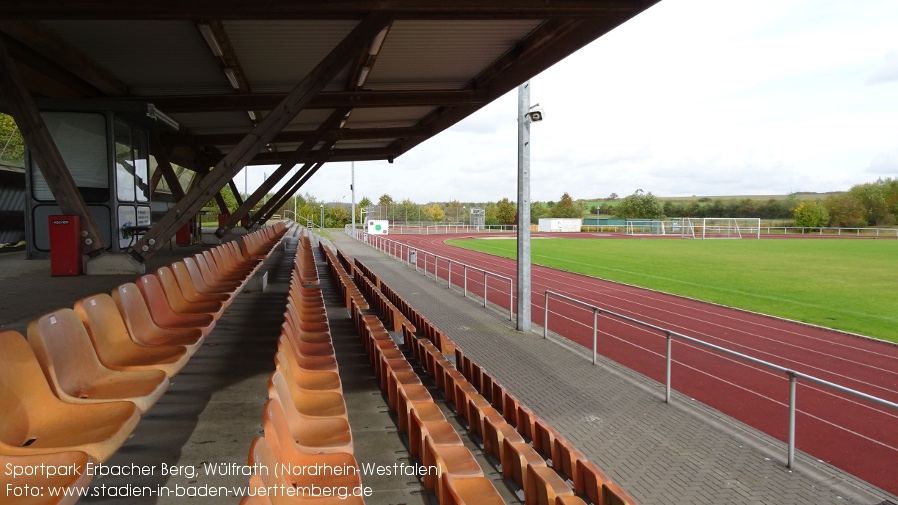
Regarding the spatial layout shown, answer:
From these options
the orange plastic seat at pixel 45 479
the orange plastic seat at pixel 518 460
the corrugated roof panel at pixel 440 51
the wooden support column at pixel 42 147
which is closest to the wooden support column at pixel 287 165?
the corrugated roof panel at pixel 440 51

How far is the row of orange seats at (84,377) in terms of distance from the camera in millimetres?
2014

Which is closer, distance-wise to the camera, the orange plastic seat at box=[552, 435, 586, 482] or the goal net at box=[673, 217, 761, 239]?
the orange plastic seat at box=[552, 435, 586, 482]

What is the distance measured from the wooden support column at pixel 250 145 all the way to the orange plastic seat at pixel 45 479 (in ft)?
16.3

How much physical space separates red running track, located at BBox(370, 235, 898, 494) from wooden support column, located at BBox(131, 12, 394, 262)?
18.8ft

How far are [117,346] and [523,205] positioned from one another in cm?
741

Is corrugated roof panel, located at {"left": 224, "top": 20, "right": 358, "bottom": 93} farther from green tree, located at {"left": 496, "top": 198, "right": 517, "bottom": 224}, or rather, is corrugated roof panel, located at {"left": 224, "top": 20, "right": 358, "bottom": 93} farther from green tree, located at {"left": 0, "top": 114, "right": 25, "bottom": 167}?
green tree, located at {"left": 496, "top": 198, "right": 517, "bottom": 224}

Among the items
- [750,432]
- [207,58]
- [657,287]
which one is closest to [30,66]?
[207,58]

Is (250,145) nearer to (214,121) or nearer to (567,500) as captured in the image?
(567,500)

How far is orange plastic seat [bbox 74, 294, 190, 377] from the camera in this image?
3.07 m

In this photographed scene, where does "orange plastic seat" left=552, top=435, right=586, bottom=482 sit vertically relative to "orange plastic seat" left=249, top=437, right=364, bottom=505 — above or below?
below

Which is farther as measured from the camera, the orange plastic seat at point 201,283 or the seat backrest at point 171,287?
the orange plastic seat at point 201,283

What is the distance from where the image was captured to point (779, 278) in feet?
65.5

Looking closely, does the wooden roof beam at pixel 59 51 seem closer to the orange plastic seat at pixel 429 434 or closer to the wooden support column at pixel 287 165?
the wooden support column at pixel 287 165

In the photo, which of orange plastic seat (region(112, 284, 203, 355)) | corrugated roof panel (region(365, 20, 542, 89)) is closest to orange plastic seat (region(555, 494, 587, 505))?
orange plastic seat (region(112, 284, 203, 355))
